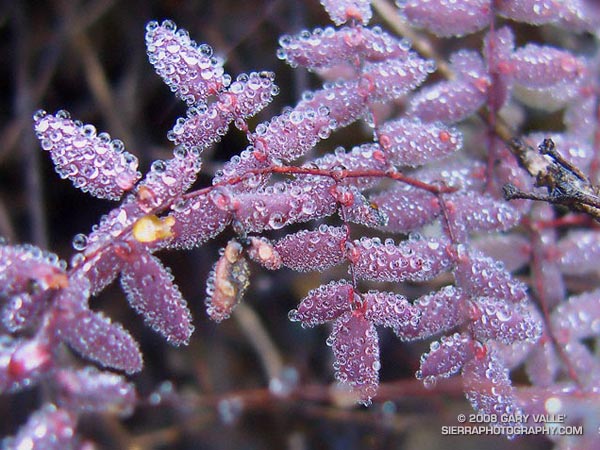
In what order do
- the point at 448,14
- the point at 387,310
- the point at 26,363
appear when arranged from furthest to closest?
the point at 448,14, the point at 387,310, the point at 26,363

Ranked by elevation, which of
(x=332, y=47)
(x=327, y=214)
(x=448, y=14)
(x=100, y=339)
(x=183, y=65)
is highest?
(x=448, y=14)

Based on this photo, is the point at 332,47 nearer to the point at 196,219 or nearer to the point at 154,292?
the point at 196,219

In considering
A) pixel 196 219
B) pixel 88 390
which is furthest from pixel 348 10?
pixel 88 390

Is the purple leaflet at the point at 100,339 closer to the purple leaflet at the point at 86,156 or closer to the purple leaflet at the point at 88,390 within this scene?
the purple leaflet at the point at 86,156

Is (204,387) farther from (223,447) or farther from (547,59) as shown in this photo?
(547,59)

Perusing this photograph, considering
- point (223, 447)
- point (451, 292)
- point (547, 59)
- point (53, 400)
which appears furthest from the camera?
point (223, 447)

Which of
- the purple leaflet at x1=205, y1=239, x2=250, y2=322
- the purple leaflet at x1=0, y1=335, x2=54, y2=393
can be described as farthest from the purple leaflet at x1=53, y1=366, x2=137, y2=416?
the purple leaflet at x1=205, y1=239, x2=250, y2=322

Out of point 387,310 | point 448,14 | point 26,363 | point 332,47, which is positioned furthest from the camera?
point 448,14

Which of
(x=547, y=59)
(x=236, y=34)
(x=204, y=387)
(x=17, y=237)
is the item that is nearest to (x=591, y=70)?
(x=547, y=59)
